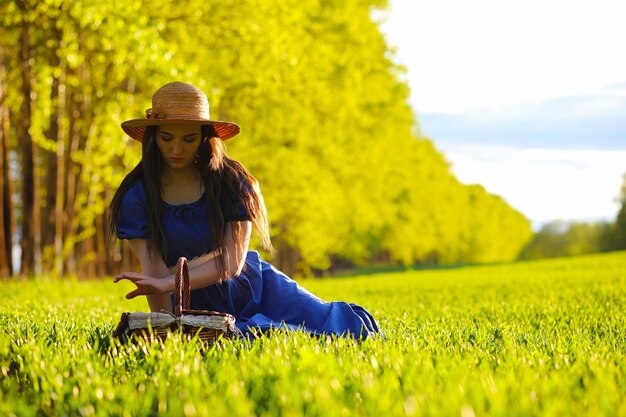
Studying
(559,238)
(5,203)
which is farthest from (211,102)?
(559,238)

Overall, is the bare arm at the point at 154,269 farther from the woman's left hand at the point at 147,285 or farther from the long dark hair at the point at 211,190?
the woman's left hand at the point at 147,285

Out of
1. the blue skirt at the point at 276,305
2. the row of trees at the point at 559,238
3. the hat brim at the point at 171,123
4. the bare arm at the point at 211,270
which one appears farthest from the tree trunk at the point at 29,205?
the row of trees at the point at 559,238

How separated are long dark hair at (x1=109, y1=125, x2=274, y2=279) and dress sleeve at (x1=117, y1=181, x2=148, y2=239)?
0.04 meters

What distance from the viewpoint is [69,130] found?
55.0ft

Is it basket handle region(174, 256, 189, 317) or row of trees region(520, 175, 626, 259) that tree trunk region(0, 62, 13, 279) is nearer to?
basket handle region(174, 256, 189, 317)

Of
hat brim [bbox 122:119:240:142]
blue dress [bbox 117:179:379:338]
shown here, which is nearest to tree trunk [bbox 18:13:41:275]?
hat brim [bbox 122:119:240:142]

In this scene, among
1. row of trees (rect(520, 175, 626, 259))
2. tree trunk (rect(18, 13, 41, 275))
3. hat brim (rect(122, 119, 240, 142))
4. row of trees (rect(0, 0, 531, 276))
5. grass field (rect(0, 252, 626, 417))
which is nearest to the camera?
grass field (rect(0, 252, 626, 417))

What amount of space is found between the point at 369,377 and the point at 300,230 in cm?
2226

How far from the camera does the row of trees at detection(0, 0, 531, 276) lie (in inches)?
527

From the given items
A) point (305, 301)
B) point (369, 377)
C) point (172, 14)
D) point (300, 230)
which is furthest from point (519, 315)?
point (300, 230)

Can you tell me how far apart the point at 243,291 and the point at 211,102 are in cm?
953

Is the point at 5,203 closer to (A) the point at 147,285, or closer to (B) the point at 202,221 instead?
(B) the point at 202,221

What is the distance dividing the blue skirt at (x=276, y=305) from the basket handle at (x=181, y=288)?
31.3 inches

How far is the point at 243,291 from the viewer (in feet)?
17.7
